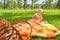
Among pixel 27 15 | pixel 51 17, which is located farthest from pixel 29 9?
pixel 51 17

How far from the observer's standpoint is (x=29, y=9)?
384 cm

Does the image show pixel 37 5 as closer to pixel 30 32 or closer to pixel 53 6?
pixel 53 6

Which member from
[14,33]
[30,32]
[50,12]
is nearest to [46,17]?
[50,12]

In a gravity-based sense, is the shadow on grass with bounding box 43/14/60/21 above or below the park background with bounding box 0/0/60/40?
below

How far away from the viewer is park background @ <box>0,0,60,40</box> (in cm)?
375

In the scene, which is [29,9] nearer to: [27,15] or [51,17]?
[27,15]

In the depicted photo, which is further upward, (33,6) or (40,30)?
(33,6)

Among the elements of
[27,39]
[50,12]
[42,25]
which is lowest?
[27,39]

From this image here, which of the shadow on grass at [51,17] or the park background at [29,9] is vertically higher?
the park background at [29,9]

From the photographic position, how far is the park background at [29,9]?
3.75m

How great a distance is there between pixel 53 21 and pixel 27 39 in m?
0.68

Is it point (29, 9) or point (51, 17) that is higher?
point (29, 9)

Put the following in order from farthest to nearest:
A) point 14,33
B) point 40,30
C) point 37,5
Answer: point 37,5
point 40,30
point 14,33

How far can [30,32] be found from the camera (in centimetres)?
358
